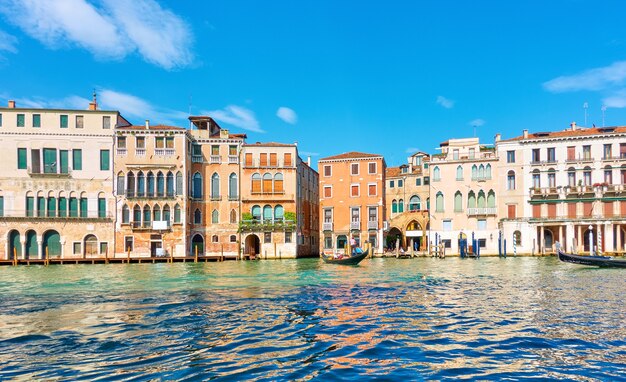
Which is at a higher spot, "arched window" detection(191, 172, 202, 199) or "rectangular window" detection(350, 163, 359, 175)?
"rectangular window" detection(350, 163, 359, 175)

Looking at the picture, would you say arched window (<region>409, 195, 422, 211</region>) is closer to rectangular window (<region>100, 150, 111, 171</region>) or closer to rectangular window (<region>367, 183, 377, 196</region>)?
rectangular window (<region>367, 183, 377, 196</region>)

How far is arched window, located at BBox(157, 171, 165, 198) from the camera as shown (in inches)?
1528

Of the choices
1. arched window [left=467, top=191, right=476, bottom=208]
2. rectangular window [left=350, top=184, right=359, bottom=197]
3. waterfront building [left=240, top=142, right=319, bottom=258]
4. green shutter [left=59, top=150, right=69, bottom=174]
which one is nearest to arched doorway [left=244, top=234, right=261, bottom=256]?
waterfront building [left=240, top=142, right=319, bottom=258]

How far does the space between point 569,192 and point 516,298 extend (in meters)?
32.5

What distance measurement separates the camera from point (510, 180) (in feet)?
142

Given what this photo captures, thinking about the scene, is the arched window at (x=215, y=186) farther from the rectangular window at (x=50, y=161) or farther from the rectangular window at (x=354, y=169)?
the rectangular window at (x=354, y=169)

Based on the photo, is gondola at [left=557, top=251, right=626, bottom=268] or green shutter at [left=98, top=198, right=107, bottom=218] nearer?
gondola at [left=557, top=251, right=626, bottom=268]

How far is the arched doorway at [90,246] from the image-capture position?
38478 millimetres

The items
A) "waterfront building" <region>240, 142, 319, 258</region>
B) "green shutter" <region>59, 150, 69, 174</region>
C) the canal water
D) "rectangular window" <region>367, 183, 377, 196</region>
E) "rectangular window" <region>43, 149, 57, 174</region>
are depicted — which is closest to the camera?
the canal water

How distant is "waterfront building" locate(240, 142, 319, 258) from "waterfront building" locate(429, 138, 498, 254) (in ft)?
41.6

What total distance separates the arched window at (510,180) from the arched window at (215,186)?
77.9 ft

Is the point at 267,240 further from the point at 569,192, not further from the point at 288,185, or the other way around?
the point at 569,192

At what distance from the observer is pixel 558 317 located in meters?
10.1

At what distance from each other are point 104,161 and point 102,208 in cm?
351
